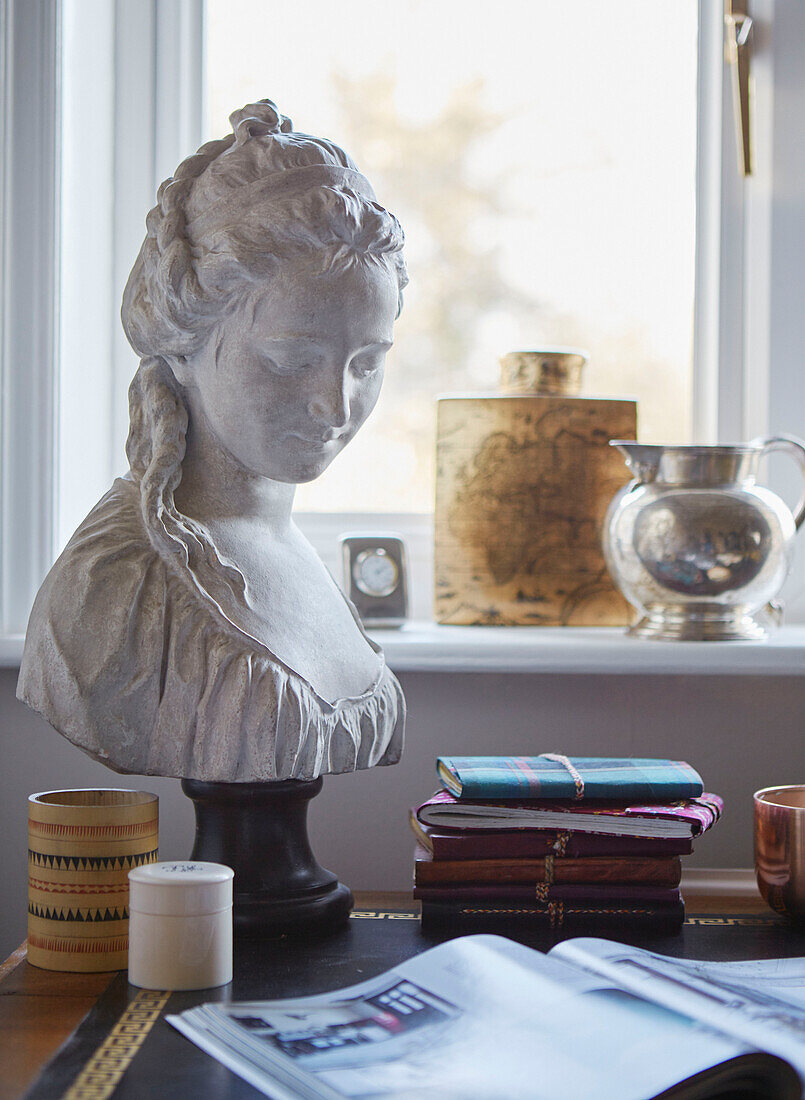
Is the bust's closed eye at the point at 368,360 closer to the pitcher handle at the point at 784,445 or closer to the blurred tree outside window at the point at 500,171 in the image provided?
the pitcher handle at the point at 784,445

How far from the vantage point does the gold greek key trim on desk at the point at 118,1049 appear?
790mm

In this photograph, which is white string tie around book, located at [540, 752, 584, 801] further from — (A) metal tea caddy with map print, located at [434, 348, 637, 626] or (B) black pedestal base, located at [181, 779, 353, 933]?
(A) metal tea caddy with map print, located at [434, 348, 637, 626]

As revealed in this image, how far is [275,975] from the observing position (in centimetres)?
99

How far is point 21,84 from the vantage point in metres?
1.48

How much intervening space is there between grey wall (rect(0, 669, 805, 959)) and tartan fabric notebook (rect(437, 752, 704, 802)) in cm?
37

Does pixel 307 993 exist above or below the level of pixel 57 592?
below

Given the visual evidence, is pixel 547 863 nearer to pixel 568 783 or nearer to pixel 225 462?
pixel 568 783

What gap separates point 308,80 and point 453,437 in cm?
64

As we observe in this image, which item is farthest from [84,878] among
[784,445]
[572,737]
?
[784,445]

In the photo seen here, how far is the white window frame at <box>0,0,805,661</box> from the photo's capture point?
1.49 meters

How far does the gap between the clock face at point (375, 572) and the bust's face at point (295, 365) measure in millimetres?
525

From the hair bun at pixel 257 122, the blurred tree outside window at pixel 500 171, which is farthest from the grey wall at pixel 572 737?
the hair bun at pixel 257 122

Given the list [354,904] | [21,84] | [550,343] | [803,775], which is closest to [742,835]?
[803,775]

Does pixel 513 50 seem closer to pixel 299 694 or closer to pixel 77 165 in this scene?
pixel 77 165
